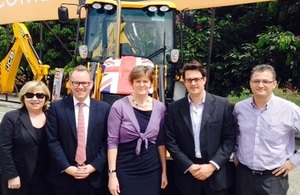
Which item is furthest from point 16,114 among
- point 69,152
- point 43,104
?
point 69,152

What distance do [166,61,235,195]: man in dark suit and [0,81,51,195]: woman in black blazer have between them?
1.03m

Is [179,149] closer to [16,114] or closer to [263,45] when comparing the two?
[16,114]

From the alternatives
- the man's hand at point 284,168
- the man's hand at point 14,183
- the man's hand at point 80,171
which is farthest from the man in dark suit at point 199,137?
the man's hand at point 14,183

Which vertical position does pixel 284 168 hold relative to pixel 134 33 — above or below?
below

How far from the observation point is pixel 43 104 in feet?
13.1

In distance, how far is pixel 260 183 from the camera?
3.80m

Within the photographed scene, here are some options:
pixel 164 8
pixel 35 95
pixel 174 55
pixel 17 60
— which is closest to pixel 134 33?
pixel 164 8

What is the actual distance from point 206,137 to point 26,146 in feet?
4.64

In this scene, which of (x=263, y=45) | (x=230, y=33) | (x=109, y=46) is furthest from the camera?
(x=230, y=33)

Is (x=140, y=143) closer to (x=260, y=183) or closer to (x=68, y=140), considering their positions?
(x=68, y=140)

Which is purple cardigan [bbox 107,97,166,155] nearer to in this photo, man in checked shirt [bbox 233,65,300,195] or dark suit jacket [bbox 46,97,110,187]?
dark suit jacket [bbox 46,97,110,187]

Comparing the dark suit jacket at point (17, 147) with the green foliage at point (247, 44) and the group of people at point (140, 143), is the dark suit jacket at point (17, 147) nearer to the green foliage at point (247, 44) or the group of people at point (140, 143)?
the group of people at point (140, 143)

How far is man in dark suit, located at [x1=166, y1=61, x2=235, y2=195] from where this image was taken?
3.85 m

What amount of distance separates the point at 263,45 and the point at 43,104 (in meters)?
6.85
